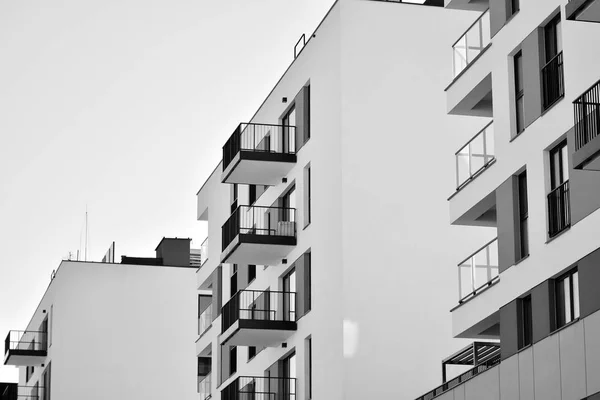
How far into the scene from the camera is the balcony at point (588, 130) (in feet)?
81.4

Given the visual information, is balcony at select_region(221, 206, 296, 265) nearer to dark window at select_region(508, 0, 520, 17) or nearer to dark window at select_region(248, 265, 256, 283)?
dark window at select_region(248, 265, 256, 283)

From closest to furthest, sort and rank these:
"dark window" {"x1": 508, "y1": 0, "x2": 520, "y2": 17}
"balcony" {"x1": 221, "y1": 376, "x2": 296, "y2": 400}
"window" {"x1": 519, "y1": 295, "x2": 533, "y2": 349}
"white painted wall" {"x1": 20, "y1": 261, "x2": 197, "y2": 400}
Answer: "window" {"x1": 519, "y1": 295, "x2": 533, "y2": 349} → "dark window" {"x1": 508, "y1": 0, "x2": 520, "y2": 17} → "balcony" {"x1": 221, "y1": 376, "x2": 296, "y2": 400} → "white painted wall" {"x1": 20, "y1": 261, "x2": 197, "y2": 400}

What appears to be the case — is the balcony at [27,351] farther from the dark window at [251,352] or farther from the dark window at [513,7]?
the dark window at [513,7]

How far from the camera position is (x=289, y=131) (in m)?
45.9

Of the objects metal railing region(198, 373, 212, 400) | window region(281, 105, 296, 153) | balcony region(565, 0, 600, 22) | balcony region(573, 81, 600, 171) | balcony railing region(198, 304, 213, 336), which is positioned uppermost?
window region(281, 105, 296, 153)

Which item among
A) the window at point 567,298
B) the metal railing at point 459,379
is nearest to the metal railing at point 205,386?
the metal railing at point 459,379

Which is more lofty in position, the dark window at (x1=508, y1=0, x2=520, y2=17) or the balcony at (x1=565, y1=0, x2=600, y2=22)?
the dark window at (x1=508, y1=0, x2=520, y2=17)

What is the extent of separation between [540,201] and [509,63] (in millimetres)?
3913

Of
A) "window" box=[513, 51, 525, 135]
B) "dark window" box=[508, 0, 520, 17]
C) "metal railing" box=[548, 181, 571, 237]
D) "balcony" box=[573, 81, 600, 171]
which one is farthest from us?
"dark window" box=[508, 0, 520, 17]

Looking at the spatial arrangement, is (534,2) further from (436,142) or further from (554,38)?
(436,142)

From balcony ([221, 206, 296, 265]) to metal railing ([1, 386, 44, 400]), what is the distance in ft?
80.9

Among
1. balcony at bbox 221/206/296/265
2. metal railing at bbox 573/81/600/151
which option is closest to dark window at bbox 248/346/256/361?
balcony at bbox 221/206/296/265

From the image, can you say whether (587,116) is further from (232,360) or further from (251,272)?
(232,360)

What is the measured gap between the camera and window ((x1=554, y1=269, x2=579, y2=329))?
2814 centimetres
